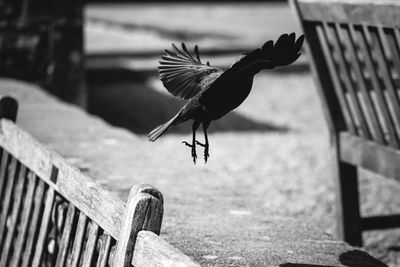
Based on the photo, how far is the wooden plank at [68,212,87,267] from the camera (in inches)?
98.0

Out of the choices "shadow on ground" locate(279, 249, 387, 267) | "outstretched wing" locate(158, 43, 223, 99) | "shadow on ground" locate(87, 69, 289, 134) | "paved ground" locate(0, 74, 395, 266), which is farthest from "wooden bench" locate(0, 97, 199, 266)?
"shadow on ground" locate(87, 69, 289, 134)

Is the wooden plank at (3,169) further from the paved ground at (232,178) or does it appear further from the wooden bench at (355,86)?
the wooden bench at (355,86)

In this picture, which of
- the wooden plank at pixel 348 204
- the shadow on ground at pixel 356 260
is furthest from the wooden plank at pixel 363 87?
the shadow on ground at pixel 356 260

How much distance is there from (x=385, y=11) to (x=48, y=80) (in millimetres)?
4989

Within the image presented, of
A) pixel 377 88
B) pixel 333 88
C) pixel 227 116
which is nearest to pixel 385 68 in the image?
pixel 377 88

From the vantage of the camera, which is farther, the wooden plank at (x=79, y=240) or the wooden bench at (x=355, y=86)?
the wooden bench at (x=355, y=86)

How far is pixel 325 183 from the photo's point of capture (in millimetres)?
5723

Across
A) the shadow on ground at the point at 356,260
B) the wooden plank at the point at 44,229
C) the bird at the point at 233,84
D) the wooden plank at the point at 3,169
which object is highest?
the bird at the point at 233,84

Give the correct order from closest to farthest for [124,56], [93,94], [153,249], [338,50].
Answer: [153,249] < [338,50] < [93,94] < [124,56]

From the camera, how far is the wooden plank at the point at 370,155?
3.32 m

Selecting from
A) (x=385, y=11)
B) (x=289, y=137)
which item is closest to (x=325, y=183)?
(x=289, y=137)

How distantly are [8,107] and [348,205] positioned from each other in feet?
5.76

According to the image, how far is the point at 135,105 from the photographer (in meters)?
9.17

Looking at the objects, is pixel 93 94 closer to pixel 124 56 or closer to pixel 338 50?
pixel 124 56
